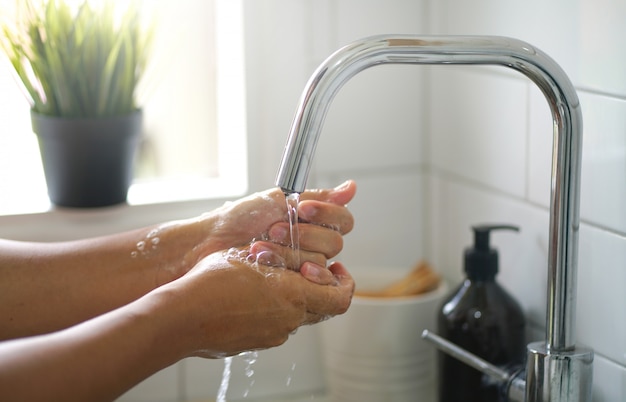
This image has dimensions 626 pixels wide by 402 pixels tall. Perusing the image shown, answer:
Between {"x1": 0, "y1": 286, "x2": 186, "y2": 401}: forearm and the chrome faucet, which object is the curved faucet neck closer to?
the chrome faucet

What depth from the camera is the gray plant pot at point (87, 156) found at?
108cm

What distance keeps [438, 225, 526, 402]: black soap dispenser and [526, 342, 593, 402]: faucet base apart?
0.18 meters

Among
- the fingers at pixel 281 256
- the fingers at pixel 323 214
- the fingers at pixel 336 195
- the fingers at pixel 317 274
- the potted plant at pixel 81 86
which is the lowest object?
the fingers at pixel 317 274

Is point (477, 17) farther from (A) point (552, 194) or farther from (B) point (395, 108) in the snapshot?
(A) point (552, 194)

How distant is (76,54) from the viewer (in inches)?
42.1

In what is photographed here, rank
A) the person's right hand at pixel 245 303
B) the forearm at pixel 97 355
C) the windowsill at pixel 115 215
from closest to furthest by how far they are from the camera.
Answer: the forearm at pixel 97 355
the person's right hand at pixel 245 303
the windowsill at pixel 115 215

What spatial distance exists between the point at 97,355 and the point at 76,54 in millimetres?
521

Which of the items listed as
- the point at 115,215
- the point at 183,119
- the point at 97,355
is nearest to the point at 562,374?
the point at 97,355

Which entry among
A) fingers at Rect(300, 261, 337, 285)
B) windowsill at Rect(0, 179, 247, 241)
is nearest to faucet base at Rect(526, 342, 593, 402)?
fingers at Rect(300, 261, 337, 285)

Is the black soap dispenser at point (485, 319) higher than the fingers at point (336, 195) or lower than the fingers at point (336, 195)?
lower

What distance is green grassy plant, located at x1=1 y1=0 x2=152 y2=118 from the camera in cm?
106

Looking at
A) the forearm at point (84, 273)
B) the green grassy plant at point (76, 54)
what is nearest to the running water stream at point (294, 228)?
the forearm at point (84, 273)

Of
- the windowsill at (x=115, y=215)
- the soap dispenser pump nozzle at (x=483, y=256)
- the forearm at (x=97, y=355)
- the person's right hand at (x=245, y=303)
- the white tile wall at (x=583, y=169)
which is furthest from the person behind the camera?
the windowsill at (x=115, y=215)

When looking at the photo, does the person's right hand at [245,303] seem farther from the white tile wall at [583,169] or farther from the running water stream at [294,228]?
the white tile wall at [583,169]
